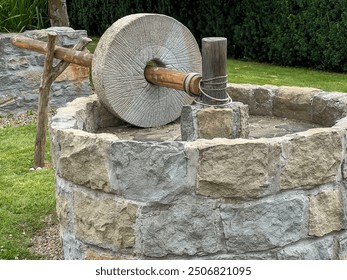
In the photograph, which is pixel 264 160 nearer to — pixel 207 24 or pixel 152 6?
pixel 207 24

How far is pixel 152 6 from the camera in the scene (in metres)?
13.1

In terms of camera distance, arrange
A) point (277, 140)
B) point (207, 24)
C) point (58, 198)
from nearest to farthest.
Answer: point (277, 140), point (58, 198), point (207, 24)

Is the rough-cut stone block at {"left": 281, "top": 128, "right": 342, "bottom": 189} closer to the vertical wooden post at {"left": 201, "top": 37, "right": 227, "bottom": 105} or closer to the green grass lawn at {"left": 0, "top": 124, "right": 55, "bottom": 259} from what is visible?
the vertical wooden post at {"left": 201, "top": 37, "right": 227, "bottom": 105}

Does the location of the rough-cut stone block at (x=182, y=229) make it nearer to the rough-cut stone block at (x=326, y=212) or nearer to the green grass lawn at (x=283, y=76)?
the rough-cut stone block at (x=326, y=212)

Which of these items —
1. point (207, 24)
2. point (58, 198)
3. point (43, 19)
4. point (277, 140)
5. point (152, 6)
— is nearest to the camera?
point (277, 140)

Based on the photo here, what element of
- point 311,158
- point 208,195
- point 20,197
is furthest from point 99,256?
point 20,197

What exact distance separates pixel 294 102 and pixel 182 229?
5.79 ft

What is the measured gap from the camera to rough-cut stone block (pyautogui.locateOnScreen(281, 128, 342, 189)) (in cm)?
366

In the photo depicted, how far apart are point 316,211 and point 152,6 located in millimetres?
9814

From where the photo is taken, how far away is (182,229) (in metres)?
3.63

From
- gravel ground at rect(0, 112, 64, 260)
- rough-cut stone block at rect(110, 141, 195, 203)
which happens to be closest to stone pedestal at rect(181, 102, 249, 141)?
rough-cut stone block at rect(110, 141, 195, 203)
